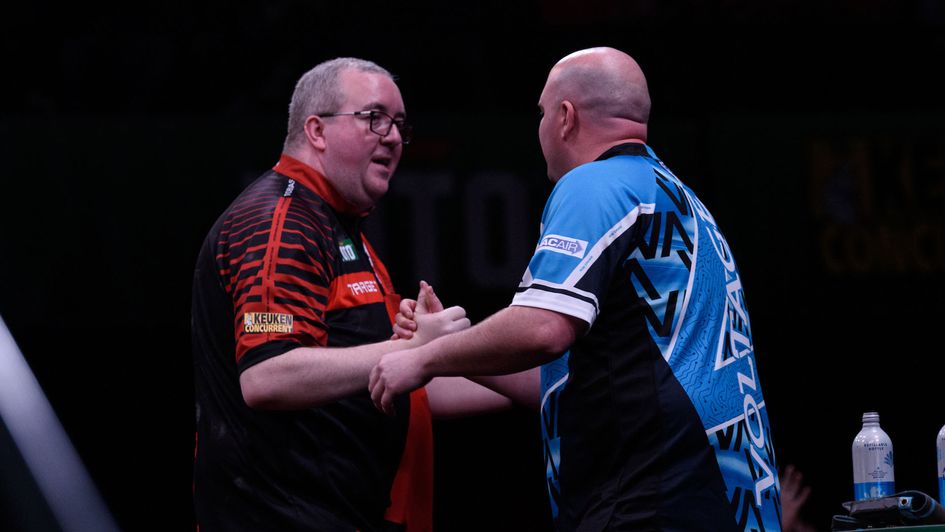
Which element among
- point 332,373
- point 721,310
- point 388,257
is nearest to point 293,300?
point 332,373

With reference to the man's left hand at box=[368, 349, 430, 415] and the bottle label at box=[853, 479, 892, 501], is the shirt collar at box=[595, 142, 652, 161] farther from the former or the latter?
the bottle label at box=[853, 479, 892, 501]

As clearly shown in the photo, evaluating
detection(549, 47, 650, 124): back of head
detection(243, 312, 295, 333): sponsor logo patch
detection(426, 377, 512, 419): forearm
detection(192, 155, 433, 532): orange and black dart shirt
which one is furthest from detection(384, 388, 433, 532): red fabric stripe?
detection(549, 47, 650, 124): back of head

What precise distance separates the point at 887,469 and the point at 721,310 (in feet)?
2.72

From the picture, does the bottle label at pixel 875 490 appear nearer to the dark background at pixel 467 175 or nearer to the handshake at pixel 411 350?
the handshake at pixel 411 350

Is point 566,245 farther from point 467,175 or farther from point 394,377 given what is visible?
point 467,175

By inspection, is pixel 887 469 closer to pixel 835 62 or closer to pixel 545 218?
pixel 545 218

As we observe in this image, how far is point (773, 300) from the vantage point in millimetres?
6684

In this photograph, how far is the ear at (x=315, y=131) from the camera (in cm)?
308

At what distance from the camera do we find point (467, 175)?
6.51m

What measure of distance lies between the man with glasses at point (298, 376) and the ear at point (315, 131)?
3.7 inches

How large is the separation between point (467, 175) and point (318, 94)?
11.2 feet

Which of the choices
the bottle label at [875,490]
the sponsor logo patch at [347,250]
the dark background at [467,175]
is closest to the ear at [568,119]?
the sponsor logo patch at [347,250]

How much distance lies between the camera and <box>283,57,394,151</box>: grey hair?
10.2ft

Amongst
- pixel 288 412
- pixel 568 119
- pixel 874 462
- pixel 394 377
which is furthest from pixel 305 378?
pixel 874 462
